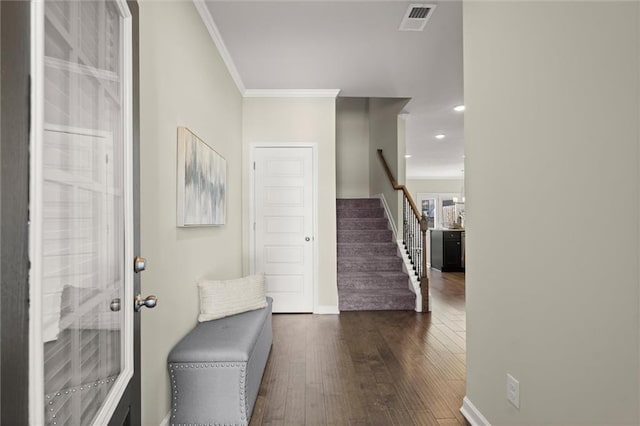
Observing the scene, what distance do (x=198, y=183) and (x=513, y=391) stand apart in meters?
2.14

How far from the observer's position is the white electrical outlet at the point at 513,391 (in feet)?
5.11

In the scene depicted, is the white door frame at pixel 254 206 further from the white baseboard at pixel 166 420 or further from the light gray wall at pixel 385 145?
the white baseboard at pixel 166 420

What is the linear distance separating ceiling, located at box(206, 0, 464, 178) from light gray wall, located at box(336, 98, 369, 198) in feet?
6.52

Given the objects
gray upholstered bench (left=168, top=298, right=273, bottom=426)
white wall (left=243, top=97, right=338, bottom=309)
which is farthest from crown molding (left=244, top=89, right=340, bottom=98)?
gray upholstered bench (left=168, top=298, right=273, bottom=426)

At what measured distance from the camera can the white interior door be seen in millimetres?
4277

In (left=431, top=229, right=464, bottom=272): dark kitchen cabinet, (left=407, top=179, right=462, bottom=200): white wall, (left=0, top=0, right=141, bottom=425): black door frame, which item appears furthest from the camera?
(left=407, top=179, right=462, bottom=200): white wall

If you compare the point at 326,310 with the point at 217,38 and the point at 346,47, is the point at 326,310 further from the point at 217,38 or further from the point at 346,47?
the point at 217,38

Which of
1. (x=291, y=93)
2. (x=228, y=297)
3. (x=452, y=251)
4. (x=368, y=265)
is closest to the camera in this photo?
(x=228, y=297)

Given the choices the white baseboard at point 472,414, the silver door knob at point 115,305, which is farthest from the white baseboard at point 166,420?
the white baseboard at point 472,414

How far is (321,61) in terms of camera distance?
11.1 feet

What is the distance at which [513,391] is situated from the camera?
1.59 m

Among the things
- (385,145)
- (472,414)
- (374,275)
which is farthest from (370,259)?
(472,414)

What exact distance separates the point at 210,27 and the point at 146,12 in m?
1.16

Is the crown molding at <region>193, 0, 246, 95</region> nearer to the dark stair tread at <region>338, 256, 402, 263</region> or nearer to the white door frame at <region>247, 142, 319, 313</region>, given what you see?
the white door frame at <region>247, 142, 319, 313</region>
